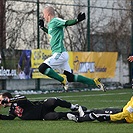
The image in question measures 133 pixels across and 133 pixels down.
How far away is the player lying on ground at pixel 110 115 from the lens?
32.0 feet

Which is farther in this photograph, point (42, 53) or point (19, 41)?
point (19, 41)

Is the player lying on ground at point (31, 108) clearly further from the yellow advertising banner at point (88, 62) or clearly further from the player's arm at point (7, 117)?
the yellow advertising banner at point (88, 62)

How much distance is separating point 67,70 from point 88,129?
4.20m

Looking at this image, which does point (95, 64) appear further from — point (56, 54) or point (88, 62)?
point (56, 54)

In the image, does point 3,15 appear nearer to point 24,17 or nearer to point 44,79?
point 24,17

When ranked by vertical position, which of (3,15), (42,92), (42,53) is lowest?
(42,92)

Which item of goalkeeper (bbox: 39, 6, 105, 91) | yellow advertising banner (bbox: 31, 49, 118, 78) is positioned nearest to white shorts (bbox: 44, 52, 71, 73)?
goalkeeper (bbox: 39, 6, 105, 91)

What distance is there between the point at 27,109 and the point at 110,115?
1.58m

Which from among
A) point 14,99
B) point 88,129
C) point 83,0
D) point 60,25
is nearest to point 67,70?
point 60,25

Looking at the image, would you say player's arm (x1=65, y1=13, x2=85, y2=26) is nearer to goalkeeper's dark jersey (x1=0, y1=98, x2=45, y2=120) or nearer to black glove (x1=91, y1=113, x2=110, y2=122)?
goalkeeper's dark jersey (x1=0, y1=98, x2=45, y2=120)

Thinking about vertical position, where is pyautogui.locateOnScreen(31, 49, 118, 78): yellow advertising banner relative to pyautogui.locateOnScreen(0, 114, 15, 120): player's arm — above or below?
above

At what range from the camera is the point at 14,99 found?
10.5 metres

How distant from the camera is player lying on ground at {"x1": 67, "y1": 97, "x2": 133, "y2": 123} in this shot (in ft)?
32.0

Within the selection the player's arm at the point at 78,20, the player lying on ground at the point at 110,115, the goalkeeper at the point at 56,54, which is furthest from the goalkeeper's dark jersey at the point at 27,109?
the goalkeeper at the point at 56,54
